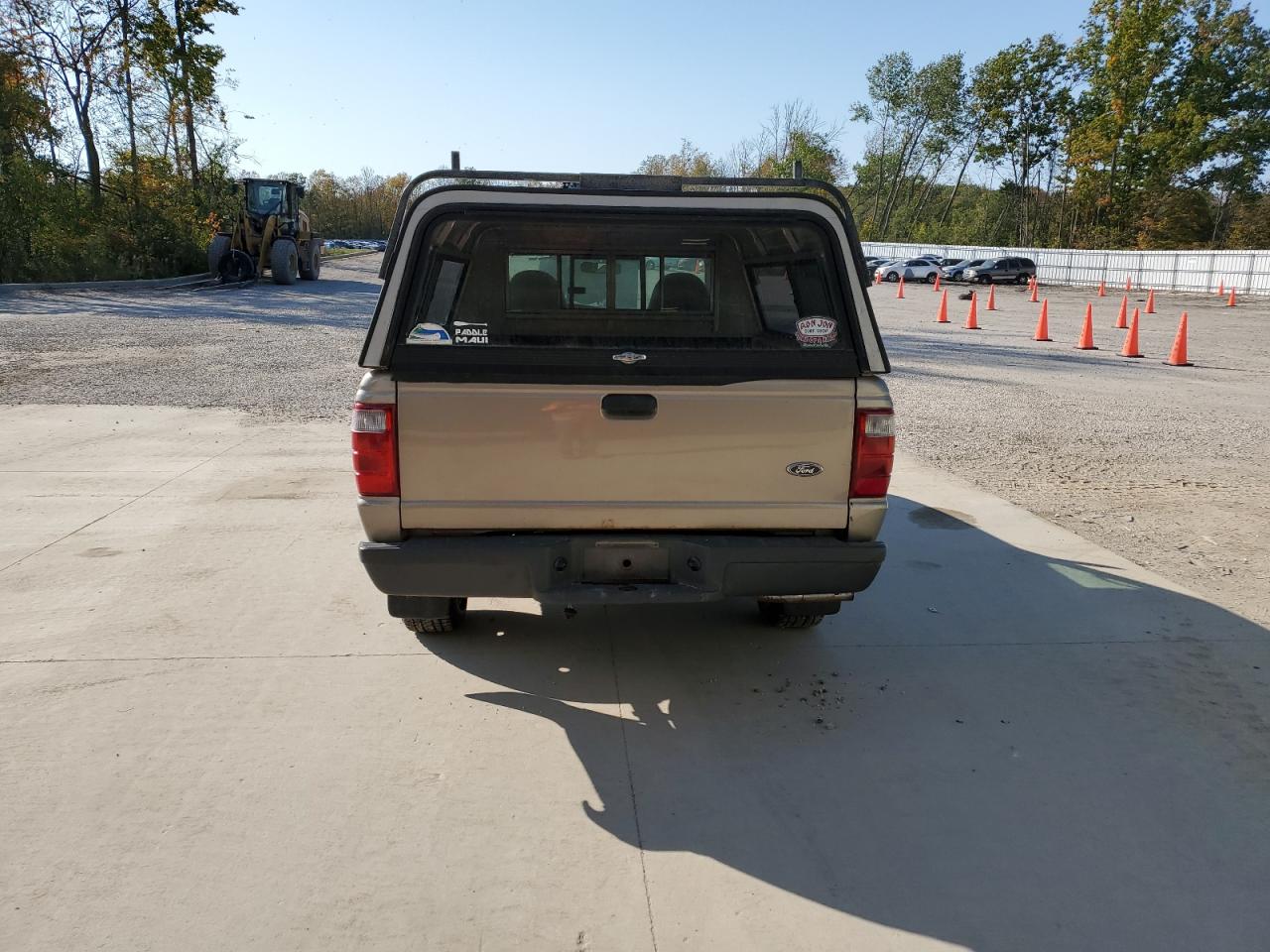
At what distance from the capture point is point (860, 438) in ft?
12.5

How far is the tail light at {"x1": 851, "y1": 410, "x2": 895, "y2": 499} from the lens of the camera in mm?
3805

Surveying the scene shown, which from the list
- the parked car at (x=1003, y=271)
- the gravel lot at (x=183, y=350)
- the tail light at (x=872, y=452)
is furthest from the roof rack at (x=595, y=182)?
the parked car at (x=1003, y=271)

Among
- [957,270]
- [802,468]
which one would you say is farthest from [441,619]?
[957,270]

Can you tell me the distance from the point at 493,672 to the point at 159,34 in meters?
36.9

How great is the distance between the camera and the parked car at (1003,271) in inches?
1748

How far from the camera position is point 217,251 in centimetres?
2856

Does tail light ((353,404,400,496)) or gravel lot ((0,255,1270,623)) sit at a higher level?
tail light ((353,404,400,496))

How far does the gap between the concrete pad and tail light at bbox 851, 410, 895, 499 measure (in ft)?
2.97

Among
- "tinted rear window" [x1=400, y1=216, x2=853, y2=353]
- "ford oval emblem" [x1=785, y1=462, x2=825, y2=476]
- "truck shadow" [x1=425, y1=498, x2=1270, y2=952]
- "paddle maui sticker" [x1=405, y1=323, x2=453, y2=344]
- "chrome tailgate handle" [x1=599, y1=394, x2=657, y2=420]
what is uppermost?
"tinted rear window" [x1=400, y1=216, x2=853, y2=353]

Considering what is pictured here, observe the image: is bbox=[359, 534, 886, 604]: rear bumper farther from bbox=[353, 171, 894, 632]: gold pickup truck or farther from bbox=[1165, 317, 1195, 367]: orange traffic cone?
bbox=[1165, 317, 1195, 367]: orange traffic cone

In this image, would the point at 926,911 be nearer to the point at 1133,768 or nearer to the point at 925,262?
the point at 1133,768

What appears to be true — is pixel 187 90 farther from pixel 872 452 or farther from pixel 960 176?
pixel 960 176

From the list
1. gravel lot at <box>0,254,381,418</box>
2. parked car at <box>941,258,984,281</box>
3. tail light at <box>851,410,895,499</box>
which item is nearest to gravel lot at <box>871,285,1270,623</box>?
tail light at <box>851,410,895,499</box>

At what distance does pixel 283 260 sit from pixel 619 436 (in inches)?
1080
